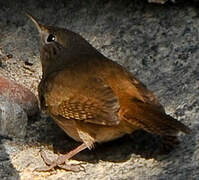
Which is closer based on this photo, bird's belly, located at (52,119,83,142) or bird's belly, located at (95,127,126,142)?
bird's belly, located at (95,127,126,142)

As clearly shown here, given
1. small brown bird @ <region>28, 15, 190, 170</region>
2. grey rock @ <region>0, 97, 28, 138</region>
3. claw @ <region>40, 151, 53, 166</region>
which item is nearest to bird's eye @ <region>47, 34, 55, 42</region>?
small brown bird @ <region>28, 15, 190, 170</region>

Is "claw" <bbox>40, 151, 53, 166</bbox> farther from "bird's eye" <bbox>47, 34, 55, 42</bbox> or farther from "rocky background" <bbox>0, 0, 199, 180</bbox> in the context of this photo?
"bird's eye" <bbox>47, 34, 55, 42</bbox>

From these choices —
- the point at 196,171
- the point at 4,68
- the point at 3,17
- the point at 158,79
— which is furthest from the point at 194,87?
the point at 3,17

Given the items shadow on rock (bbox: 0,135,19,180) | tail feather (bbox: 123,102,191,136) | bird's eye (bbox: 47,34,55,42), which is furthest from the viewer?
bird's eye (bbox: 47,34,55,42)

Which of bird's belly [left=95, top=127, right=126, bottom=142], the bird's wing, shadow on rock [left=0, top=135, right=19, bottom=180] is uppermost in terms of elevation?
the bird's wing

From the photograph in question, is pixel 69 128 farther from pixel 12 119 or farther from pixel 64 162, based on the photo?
pixel 12 119

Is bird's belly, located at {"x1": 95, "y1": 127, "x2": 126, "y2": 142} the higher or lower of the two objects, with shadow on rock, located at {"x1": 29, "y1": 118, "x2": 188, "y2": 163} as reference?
higher
